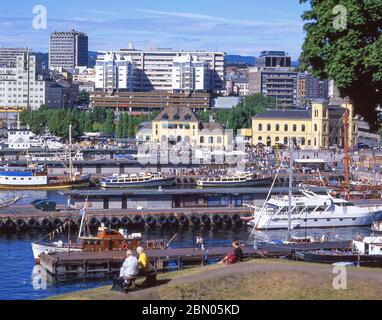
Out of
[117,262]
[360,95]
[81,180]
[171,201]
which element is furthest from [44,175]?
[360,95]

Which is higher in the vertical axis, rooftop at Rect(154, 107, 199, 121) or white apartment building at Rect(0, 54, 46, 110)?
white apartment building at Rect(0, 54, 46, 110)

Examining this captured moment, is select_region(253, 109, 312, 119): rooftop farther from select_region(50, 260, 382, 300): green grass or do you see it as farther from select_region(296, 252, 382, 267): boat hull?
select_region(50, 260, 382, 300): green grass

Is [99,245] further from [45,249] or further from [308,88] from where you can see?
[308,88]

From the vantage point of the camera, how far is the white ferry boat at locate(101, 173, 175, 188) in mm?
63844

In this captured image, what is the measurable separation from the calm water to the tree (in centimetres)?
1187

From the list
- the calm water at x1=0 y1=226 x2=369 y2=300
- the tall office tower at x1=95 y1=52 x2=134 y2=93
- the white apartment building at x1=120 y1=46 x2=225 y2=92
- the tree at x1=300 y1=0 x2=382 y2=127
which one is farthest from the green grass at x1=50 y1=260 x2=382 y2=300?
the white apartment building at x1=120 y1=46 x2=225 y2=92

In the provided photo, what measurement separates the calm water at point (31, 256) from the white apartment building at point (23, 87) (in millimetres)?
114178

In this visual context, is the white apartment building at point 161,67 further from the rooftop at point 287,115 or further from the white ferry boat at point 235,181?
the white ferry boat at point 235,181

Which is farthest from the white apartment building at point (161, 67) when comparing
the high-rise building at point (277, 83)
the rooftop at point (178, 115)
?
the rooftop at point (178, 115)

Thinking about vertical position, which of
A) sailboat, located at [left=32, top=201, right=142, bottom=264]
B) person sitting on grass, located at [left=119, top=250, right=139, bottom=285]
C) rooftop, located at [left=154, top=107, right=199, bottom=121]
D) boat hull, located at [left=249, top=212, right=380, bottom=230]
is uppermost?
rooftop, located at [left=154, top=107, right=199, bottom=121]

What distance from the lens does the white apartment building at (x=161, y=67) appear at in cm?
16838

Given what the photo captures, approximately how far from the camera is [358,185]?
57656mm

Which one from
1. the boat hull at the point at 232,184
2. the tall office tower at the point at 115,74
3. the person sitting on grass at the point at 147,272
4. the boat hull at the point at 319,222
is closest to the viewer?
the person sitting on grass at the point at 147,272
